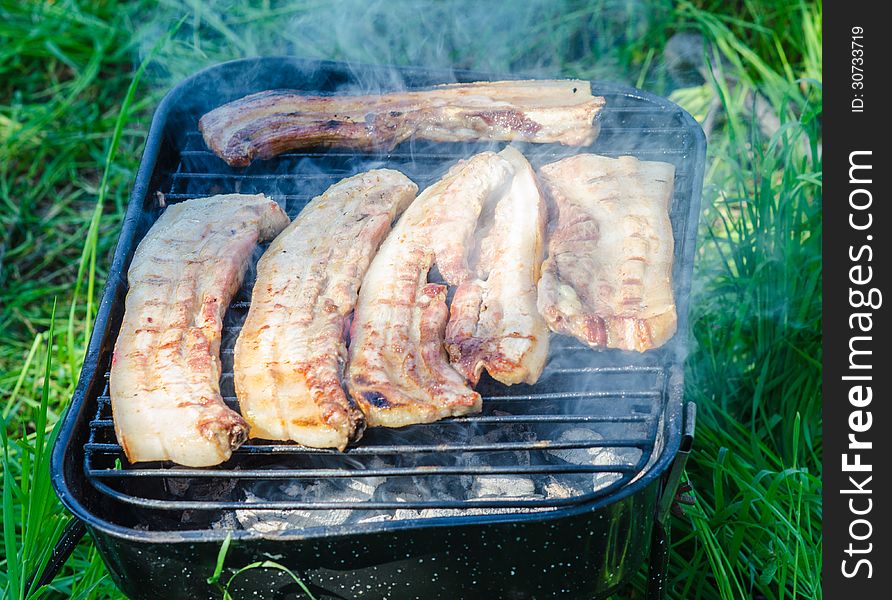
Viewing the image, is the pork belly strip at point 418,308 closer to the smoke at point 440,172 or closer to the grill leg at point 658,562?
the smoke at point 440,172

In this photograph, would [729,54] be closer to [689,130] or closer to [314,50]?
[689,130]

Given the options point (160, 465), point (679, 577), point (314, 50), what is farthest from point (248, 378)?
point (314, 50)

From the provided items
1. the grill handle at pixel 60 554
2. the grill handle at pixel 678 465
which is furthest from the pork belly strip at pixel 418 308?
the grill handle at pixel 60 554

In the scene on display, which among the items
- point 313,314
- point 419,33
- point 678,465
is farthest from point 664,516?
point 419,33

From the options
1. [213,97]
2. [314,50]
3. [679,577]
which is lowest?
[679,577]

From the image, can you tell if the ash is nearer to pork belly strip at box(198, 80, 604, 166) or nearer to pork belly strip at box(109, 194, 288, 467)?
pork belly strip at box(109, 194, 288, 467)

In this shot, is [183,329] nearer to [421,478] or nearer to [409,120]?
[421,478]
